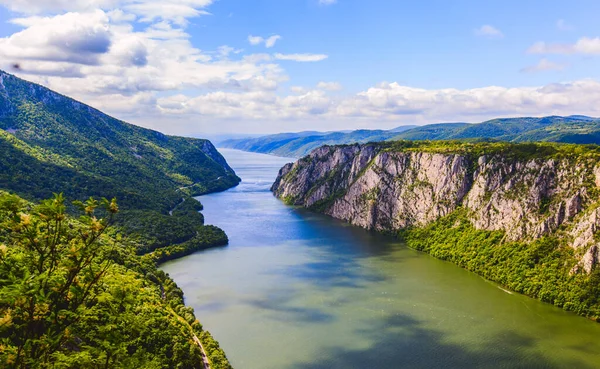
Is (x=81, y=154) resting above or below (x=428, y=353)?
above

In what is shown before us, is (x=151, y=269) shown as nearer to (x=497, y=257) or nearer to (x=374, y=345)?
(x=374, y=345)

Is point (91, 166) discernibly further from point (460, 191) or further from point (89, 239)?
point (89, 239)

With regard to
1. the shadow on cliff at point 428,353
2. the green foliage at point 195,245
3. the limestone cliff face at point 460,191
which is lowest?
the shadow on cliff at point 428,353

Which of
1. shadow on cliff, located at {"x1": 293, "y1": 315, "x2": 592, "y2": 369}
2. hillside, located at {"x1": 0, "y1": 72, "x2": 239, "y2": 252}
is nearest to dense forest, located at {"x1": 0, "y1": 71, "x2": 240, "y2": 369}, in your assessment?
hillside, located at {"x1": 0, "y1": 72, "x2": 239, "y2": 252}

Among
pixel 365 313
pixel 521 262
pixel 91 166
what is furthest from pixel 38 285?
pixel 91 166

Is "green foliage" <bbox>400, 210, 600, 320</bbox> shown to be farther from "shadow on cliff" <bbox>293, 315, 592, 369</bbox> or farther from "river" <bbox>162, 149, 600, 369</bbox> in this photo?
"shadow on cliff" <bbox>293, 315, 592, 369</bbox>

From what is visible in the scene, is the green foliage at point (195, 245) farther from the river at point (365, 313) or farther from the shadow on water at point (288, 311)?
the shadow on water at point (288, 311)

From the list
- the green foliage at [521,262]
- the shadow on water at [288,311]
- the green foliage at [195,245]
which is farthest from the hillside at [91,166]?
the green foliage at [521,262]
